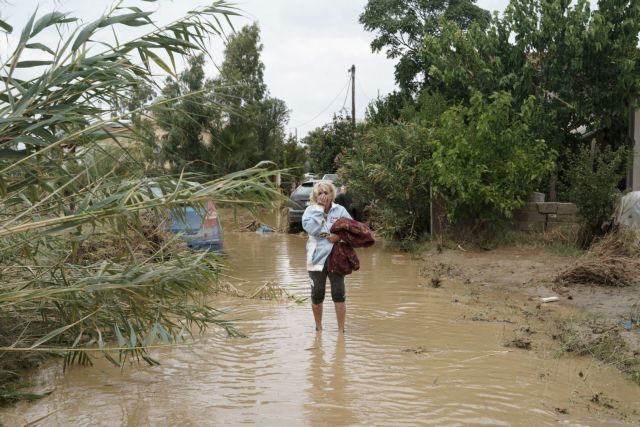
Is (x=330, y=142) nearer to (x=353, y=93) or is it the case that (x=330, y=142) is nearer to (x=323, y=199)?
(x=353, y=93)

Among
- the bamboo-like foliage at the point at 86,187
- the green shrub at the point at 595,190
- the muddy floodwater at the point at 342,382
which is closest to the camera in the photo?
the bamboo-like foliage at the point at 86,187

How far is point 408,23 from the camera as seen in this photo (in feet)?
99.4

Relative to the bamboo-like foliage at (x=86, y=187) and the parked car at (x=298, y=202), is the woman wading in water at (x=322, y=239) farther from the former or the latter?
the parked car at (x=298, y=202)

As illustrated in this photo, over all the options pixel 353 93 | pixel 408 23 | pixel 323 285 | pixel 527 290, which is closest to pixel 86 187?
pixel 323 285

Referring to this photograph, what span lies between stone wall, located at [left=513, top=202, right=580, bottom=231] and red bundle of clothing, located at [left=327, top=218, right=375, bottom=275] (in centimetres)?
703

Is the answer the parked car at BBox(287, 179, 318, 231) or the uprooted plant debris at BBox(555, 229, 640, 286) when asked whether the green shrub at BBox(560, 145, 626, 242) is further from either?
the parked car at BBox(287, 179, 318, 231)

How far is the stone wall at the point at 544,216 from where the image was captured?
13.4m

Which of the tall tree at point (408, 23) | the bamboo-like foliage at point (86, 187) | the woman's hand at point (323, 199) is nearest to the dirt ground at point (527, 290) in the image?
the woman's hand at point (323, 199)

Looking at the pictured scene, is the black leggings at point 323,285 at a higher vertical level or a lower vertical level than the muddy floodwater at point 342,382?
higher

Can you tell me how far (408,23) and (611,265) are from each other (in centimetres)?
2251

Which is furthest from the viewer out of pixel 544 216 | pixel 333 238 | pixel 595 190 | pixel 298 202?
pixel 298 202

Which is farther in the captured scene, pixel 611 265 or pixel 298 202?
pixel 298 202

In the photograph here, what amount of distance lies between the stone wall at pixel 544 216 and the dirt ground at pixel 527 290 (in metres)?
0.94

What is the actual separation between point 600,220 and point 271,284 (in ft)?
19.9
